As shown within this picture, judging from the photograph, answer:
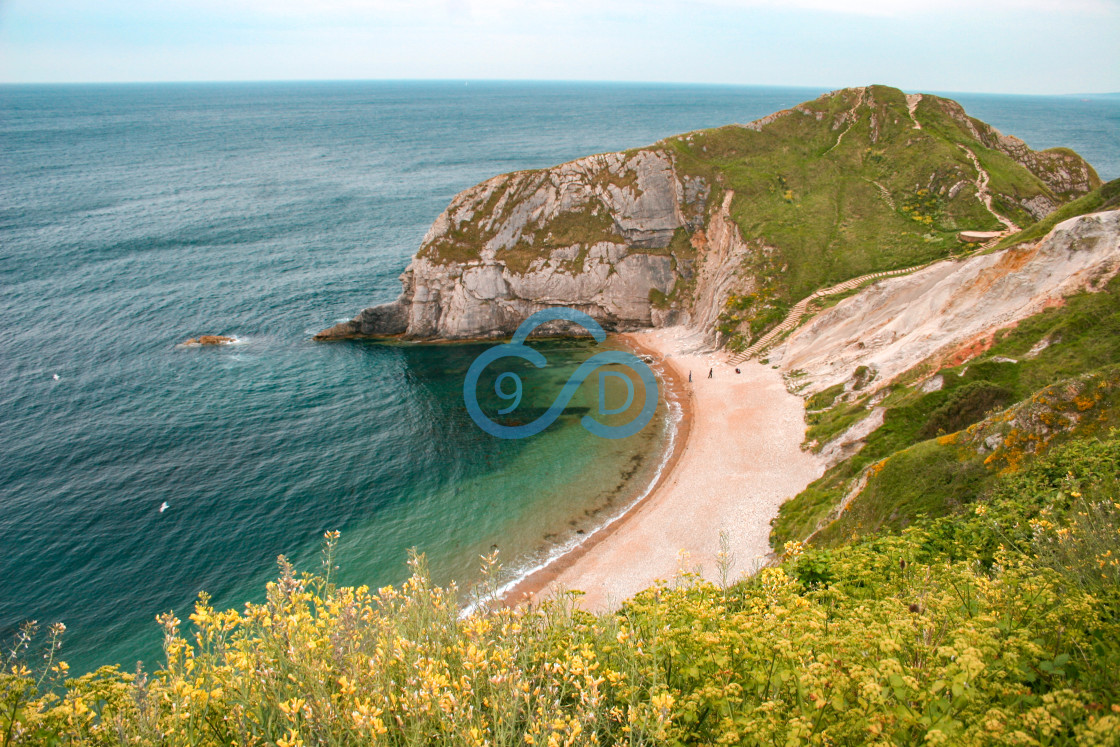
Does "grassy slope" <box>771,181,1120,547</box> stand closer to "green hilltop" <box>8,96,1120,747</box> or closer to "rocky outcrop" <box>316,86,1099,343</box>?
"green hilltop" <box>8,96,1120,747</box>

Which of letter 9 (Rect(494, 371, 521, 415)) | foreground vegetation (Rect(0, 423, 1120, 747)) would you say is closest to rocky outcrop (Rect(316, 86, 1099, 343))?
letter 9 (Rect(494, 371, 521, 415))

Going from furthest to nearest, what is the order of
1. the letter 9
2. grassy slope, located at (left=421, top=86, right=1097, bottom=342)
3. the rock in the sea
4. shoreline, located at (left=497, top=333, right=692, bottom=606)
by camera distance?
the rock in the sea → grassy slope, located at (left=421, top=86, right=1097, bottom=342) → the letter 9 → shoreline, located at (left=497, top=333, right=692, bottom=606)

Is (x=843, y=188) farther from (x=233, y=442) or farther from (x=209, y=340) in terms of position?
(x=209, y=340)

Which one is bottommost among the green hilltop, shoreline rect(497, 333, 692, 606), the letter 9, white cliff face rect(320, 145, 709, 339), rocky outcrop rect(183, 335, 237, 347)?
shoreline rect(497, 333, 692, 606)

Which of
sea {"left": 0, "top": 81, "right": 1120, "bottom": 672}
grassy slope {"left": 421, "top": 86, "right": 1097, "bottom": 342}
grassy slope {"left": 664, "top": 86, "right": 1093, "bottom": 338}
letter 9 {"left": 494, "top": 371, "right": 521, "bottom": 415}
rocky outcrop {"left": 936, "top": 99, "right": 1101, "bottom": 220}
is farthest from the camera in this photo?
rocky outcrop {"left": 936, "top": 99, "right": 1101, "bottom": 220}

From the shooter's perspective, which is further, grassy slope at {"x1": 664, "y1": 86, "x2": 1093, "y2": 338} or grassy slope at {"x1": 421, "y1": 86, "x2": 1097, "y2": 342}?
grassy slope at {"x1": 421, "y1": 86, "x2": 1097, "y2": 342}

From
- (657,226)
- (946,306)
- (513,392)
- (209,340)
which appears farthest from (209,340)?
(946,306)

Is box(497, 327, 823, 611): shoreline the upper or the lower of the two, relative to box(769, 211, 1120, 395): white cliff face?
lower
